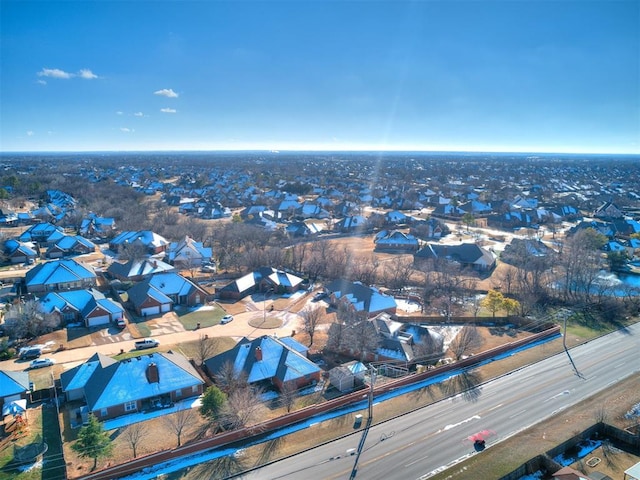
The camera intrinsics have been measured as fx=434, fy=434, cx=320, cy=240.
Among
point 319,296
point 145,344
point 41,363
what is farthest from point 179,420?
point 319,296

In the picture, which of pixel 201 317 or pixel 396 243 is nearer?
pixel 201 317

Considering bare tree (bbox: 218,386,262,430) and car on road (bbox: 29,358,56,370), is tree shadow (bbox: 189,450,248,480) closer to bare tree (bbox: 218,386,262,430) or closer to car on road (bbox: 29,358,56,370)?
bare tree (bbox: 218,386,262,430)

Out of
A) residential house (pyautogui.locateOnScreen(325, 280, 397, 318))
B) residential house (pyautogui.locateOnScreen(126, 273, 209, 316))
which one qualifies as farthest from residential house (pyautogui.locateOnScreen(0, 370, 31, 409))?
residential house (pyautogui.locateOnScreen(325, 280, 397, 318))

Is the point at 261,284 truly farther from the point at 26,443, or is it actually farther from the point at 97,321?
the point at 26,443

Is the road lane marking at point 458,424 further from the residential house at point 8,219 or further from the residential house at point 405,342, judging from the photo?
the residential house at point 8,219

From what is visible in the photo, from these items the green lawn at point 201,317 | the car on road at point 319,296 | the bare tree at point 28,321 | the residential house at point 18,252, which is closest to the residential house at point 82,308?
the bare tree at point 28,321
